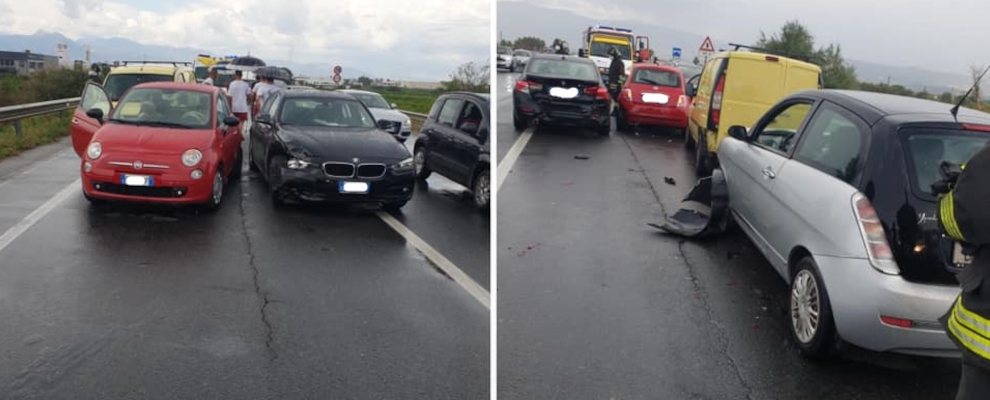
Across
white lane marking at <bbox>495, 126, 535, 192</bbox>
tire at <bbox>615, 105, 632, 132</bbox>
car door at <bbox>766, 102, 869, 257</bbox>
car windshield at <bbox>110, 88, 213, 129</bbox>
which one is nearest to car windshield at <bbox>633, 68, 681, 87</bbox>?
tire at <bbox>615, 105, 632, 132</bbox>

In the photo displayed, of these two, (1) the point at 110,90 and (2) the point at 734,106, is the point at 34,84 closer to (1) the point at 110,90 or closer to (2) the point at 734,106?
(1) the point at 110,90

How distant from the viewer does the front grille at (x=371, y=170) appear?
857 cm

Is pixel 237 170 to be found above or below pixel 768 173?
below

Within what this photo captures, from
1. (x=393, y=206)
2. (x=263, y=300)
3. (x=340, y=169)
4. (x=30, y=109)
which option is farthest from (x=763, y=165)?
(x=30, y=109)

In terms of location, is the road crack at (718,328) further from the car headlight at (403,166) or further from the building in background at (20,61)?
the building in background at (20,61)

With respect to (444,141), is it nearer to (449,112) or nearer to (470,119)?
(449,112)

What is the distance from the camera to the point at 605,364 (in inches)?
179

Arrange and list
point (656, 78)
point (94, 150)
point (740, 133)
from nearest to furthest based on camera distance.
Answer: point (740, 133)
point (94, 150)
point (656, 78)

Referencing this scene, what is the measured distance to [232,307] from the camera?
5.20 m

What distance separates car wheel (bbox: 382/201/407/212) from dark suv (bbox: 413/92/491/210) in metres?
0.58

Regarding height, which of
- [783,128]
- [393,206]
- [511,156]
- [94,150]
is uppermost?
[783,128]

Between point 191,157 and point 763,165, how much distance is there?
522cm

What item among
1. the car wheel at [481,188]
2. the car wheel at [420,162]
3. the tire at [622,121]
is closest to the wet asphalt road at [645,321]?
the car wheel at [481,188]

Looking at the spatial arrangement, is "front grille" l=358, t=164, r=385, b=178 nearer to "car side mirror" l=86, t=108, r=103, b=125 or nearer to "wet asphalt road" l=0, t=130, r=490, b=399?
"wet asphalt road" l=0, t=130, r=490, b=399
